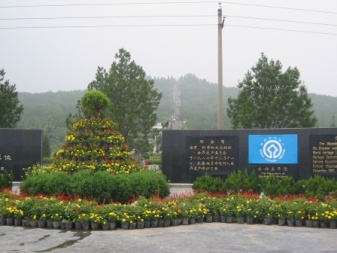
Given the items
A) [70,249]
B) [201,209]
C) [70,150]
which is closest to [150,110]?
[70,150]

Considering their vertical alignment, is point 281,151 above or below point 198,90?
below

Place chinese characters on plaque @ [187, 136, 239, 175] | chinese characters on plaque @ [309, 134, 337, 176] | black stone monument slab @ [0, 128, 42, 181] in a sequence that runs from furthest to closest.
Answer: black stone monument slab @ [0, 128, 42, 181] < chinese characters on plaque @ [187, 136, 239, 175] < chinese characters on plaque @ [309, 134, 337, 176]

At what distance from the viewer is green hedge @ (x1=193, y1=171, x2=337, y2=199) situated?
888 centimetres

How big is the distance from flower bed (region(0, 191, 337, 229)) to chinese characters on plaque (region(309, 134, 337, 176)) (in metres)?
2.99

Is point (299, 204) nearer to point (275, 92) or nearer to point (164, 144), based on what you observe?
point (164, 144)

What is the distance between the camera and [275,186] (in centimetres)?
946

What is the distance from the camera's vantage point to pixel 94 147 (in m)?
9.32

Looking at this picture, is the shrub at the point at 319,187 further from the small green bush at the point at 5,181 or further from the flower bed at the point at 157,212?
the small green bush at the point at 5,181

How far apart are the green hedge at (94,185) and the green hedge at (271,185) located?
1.50 m

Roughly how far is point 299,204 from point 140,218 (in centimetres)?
273

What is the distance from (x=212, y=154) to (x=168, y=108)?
64262 millimetres

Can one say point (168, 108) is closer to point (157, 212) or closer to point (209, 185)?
point (209, 185)

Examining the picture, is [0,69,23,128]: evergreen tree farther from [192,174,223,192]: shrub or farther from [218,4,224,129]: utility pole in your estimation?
[192,174,223,192]: shrub

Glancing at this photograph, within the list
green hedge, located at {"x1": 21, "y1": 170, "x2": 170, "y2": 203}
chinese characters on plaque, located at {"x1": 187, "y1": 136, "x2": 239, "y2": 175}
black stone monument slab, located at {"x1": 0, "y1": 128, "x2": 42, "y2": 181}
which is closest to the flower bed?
green hedge, located at {"x1": 21, "y1": 170, "x2": 170, "y2": 203}
